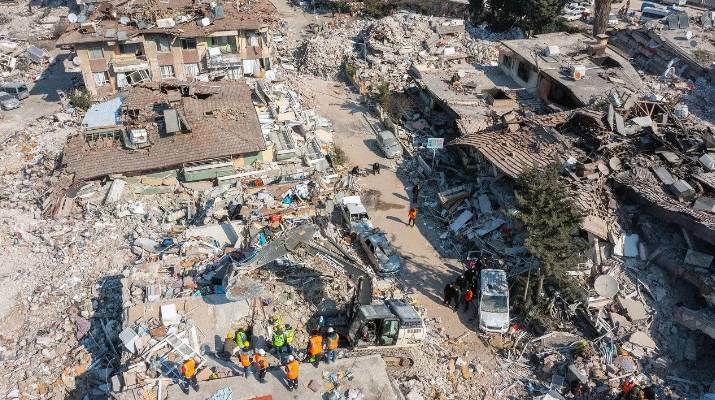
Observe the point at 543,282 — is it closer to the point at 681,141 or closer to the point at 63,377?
the point at 681,141

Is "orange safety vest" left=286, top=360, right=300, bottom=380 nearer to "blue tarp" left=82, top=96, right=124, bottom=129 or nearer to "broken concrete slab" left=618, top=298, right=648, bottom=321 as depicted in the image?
"broken concrete slab" left=618, top=298, right=648, bottom=321

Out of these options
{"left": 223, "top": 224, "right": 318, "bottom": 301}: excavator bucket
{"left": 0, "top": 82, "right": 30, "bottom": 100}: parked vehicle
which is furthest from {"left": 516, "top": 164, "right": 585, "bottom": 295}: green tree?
{"left": 0, "top": 82, "right": 30, "bottom": 100}: parked vehicle

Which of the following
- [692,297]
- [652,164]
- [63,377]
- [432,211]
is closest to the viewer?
[63,377]

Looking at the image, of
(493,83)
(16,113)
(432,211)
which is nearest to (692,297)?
(432,211)

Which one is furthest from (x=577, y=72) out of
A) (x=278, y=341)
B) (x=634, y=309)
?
(x=278, y=341)

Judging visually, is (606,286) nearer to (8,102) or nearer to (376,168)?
(376,168)

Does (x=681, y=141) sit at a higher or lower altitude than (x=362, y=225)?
higher
